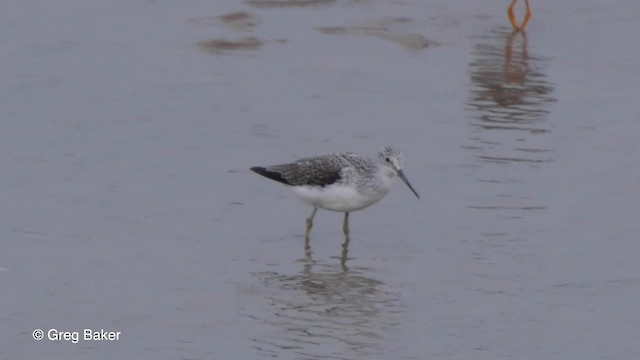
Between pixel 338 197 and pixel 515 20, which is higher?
pixel 338 197

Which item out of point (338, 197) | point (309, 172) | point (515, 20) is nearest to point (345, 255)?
point (338, 197)

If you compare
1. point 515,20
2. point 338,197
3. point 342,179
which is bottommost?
point 515,20

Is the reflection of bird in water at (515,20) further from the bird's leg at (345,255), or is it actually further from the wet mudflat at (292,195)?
the bird's leg at (345,255)

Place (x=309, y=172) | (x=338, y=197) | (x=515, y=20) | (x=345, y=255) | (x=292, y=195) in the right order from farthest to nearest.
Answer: (x=515, y=20) < (x=292, y=195) < (x=309, y=172) < (x=338, y=197) < (x=345, y=255)

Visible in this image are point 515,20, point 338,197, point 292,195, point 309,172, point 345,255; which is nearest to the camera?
point 345,255

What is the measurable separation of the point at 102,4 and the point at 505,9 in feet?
18.1

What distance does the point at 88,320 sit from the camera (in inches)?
359

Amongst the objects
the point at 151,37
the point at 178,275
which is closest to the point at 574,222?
the point at 178,275

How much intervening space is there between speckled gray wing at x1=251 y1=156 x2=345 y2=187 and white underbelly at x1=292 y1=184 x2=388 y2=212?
64 millimetres

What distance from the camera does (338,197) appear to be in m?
11.3

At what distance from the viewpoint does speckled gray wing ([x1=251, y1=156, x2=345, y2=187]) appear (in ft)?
37.6

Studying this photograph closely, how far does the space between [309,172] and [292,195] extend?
1.09 metres

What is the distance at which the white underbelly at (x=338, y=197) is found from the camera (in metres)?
11.3

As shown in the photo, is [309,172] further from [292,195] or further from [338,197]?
[292,195]
